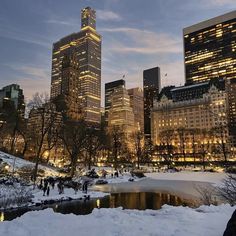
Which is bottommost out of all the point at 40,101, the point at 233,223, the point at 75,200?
the point at 75,200

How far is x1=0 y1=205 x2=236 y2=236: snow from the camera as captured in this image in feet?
44.0

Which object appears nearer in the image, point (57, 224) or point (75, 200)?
point (57, 224)

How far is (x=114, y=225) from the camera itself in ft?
49.3

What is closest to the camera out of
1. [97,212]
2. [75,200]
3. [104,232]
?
[104,232]

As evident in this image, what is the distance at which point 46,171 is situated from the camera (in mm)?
61844

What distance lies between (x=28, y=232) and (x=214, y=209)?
1255cm

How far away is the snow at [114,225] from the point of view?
13.4 metres

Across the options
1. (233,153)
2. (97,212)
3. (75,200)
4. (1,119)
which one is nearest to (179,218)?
(97,212)

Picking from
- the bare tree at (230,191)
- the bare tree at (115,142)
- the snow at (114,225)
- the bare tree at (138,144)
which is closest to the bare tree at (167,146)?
the bare tree at (138,144)

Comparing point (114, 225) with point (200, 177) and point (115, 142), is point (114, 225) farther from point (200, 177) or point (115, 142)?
point (115, 142)

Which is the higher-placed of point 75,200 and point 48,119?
point 48,119

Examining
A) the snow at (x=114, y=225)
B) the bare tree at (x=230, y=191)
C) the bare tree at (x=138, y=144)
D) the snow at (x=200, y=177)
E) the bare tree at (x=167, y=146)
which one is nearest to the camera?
the snow at (x=114, y=225)

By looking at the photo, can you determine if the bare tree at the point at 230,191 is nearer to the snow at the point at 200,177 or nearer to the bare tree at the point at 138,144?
the snow at the point at 200,177

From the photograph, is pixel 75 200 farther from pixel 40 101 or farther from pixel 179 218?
pixel 40 101
